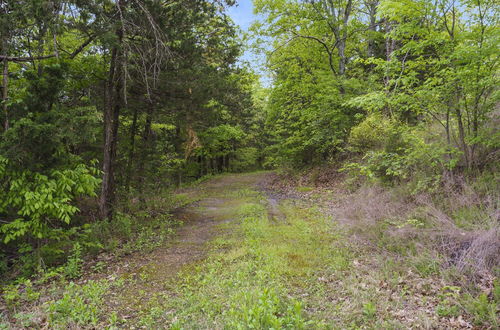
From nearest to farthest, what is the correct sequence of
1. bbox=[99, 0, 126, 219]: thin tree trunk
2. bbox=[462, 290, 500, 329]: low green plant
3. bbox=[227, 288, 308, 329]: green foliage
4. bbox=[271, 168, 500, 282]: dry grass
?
1. bbox=[462, 290, 500, 329]: low green plant
2. bbox=[227, 288, 308, 329]: green foliage
3. bbox=[271, 168, 500, 282]: dry grass
4. bbox=[99, 0, 126, 219]: thin tree trunk

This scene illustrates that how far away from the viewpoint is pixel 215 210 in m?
10.1

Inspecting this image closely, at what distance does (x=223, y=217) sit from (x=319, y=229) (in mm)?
3318

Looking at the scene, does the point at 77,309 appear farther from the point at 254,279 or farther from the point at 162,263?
the point at 254,279

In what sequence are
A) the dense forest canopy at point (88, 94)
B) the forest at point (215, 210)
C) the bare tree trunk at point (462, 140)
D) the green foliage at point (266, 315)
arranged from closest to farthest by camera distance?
the green foliage at point (266, 315) < the forest at point (215, 210) < the dense forest canopy at point (88, 94) < the bare tree trunk at point (462, 140)

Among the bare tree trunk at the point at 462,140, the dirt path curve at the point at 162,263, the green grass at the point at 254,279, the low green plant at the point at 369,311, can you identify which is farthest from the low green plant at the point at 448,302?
the dirt path curve at the point at 162,263

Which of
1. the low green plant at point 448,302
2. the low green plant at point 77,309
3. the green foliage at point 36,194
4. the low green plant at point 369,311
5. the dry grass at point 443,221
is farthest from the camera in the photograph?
the green foliage at point 36,194

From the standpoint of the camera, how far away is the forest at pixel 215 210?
3717mm

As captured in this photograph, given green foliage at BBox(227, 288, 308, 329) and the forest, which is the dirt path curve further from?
green foliage at BBox(227, 288, 308, 329)

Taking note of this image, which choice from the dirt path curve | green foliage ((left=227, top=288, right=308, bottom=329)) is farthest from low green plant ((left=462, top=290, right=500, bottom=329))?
the dirt path curve

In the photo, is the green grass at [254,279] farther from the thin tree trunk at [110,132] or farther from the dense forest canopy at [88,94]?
the thin tree trunk at [110,132]

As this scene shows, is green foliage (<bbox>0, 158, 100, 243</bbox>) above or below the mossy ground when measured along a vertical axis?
above

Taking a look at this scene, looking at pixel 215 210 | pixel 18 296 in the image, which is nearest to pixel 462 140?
pixel 215 210

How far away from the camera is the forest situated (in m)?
3.72

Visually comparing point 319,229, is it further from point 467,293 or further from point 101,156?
point 101,156
